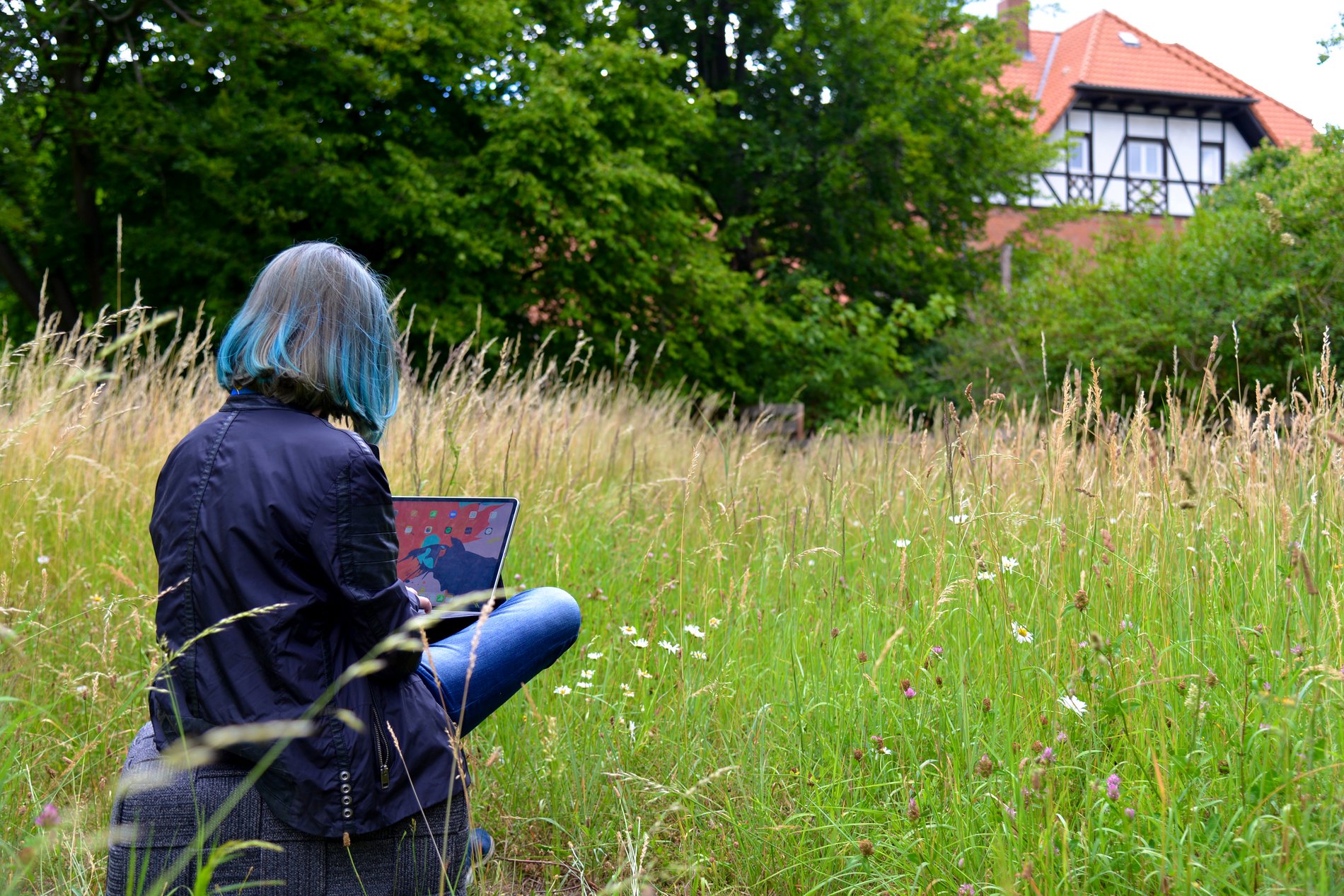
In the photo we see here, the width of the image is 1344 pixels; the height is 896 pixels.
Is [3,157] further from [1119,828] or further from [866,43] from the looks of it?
[1119,828]

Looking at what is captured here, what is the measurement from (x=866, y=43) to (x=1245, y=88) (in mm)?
17621

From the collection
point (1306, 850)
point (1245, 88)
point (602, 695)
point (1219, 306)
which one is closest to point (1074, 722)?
point (1306, 850)

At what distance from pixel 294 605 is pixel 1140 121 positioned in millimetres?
32934

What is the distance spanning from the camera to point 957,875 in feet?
6.71

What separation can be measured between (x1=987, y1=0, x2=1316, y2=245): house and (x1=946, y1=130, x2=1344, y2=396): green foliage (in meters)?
15.2

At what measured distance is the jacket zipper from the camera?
6.30 ft

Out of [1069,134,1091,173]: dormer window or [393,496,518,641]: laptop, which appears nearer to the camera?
[393,496,518,641]: laptop

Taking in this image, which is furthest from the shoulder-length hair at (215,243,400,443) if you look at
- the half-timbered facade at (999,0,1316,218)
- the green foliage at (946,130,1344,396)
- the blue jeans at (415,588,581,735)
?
the half-timbered facade at (999,0,1316,218)

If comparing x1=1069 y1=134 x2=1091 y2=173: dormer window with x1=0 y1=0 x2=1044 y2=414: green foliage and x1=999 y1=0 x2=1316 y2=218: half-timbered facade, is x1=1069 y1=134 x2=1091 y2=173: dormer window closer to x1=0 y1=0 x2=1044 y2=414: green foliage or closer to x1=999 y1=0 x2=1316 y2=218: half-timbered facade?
x1=999 y1=0 x2=1316 y2=218: half-timbered facade

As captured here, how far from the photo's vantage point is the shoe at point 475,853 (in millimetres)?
1995

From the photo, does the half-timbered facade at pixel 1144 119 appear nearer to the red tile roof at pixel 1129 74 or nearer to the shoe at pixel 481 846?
the red tile roof at pixel 1129 74

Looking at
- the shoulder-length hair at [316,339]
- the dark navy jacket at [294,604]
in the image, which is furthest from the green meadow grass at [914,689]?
the shoulder-length hair at [316,339]

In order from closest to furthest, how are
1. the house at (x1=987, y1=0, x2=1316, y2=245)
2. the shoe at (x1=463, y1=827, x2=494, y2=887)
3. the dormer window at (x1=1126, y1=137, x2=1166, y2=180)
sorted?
the shoe at (x1=463, y1=827, x2=494, y2=887), the house at (x1=987, y1=0, x2=1316, y2=245), the dormer window at (x1=1126, y1=137, x2=1166, y2=180)

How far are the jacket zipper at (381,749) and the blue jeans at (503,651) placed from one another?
0.72 ft
